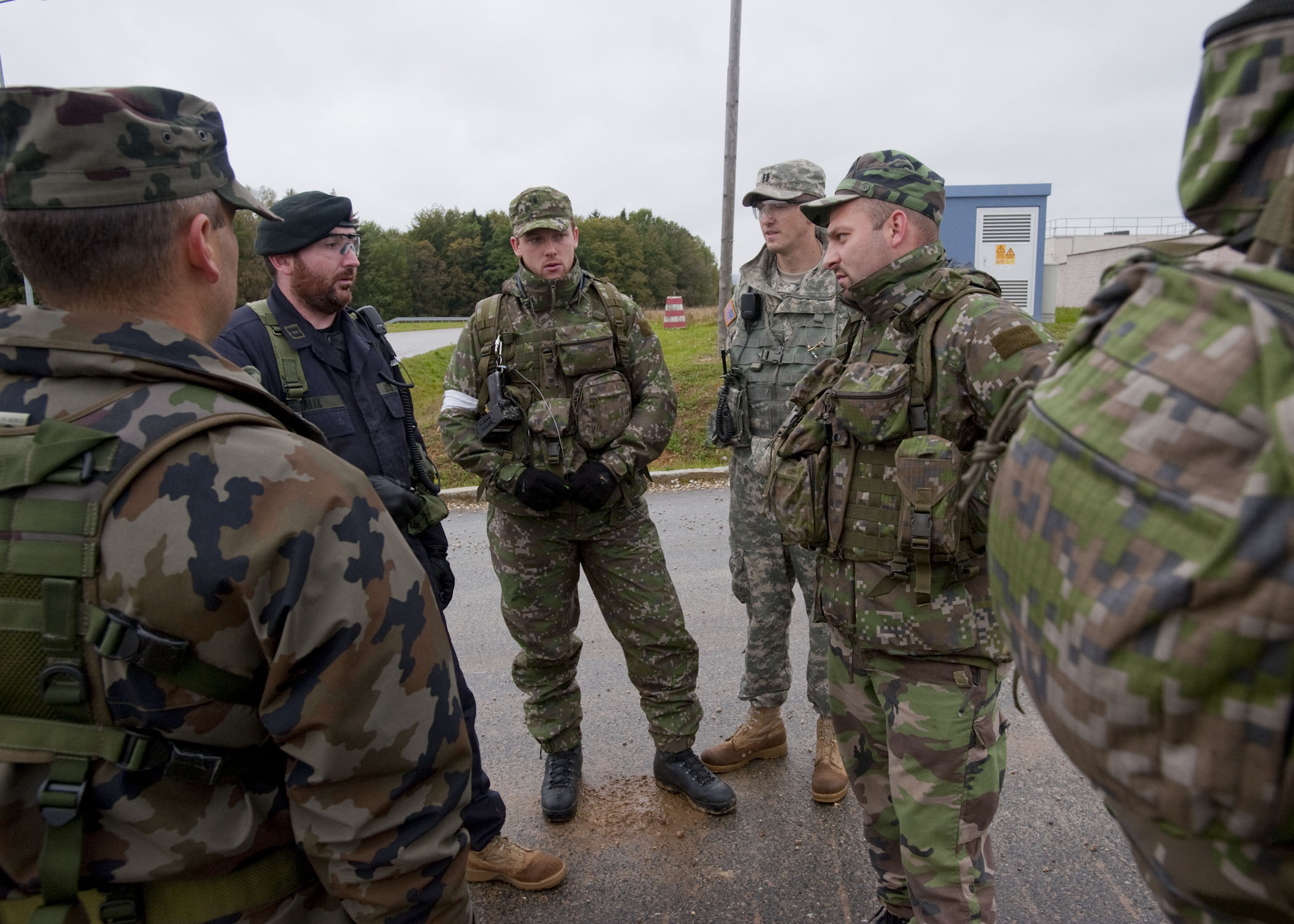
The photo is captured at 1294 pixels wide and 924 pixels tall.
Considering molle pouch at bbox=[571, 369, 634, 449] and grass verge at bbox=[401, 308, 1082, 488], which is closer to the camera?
molle pouch at bbox=[571, 369, 634, 449]

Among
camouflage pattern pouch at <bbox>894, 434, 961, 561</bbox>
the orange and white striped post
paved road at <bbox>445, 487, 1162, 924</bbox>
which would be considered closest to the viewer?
camouflage pattern pouch at <bbox>894, 434, 961, 561</bbox>

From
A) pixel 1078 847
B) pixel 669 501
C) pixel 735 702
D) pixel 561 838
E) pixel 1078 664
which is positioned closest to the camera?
pixel 1078 664

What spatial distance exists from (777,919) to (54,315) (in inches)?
95.2

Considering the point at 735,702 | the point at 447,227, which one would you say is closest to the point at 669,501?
the point at 735,702

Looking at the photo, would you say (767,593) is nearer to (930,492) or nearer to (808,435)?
(808,435)

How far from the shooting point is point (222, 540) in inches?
44.9

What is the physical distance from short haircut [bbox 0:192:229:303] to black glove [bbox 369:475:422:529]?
119 centimetres

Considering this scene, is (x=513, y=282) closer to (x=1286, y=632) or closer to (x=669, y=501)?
(x=1286, y=632)

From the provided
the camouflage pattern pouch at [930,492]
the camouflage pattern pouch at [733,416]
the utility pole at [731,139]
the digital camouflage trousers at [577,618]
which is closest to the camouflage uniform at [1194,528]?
the camouflage pattern pouch at [930,492]

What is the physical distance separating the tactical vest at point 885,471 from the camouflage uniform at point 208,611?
4.13ft

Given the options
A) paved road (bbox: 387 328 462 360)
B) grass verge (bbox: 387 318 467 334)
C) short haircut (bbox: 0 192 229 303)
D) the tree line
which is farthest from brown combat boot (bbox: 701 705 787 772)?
the tree line

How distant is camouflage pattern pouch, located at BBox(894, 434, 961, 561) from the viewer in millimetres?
1993

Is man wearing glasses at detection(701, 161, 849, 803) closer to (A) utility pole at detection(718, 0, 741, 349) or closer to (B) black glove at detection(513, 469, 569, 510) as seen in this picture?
(B) black glove at detection(513, 469, 569, 510)

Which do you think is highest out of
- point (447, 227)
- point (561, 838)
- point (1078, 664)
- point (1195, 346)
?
point (447, 227)
